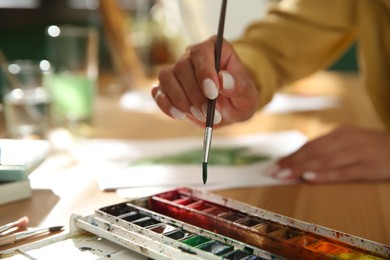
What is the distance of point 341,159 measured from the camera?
836 millimetres

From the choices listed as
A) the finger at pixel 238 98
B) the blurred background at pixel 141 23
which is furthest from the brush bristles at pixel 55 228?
the blurred background at pixel 141 23

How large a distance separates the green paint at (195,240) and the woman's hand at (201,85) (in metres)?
0.18

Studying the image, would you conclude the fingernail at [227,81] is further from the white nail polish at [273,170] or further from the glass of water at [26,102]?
the glass of water at [26,102]

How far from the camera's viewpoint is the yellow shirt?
1070mm

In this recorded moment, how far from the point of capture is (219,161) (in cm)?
91

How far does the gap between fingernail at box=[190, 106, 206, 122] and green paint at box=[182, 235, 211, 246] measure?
205mm

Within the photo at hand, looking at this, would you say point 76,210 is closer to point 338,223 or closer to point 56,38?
point 338,223

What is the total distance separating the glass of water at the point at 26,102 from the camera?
3.36 feet

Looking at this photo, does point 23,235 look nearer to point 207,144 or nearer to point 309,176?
point 207,144

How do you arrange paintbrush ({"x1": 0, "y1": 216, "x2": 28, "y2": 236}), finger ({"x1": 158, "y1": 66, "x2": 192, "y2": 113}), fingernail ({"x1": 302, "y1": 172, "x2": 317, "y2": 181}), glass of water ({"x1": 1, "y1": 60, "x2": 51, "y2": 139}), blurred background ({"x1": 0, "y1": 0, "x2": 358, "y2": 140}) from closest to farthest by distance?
paintbrush ({"x1": 0, "y1": 216, "x2": 28, "y2": 236}), finger ({"x1": 158, "y1": 66, "x2": 192, "y2": 113}), fingernail ({"x1": 302, "y1": 172, "x2": 317, "y2": 181}), glass of water ({"x1": 1, "y1": 60, "x2": 51, "y2": 139}), blurred background ({"x1": 0, "y1": 0, "x2": 358, "y2": 140})

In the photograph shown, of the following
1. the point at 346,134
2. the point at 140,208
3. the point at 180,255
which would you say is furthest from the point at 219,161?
the point at 180,255

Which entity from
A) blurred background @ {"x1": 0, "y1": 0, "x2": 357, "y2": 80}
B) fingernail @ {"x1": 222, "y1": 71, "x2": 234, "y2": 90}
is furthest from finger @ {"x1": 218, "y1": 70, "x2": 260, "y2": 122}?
blurred background @ {"x1": 0, "y1": 0, "x2": 357, "y2": 80}

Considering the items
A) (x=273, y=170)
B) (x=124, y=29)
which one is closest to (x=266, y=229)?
(x=273, y=170)

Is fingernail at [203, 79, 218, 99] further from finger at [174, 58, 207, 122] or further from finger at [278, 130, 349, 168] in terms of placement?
finger at [278, 130, 349, 168]
